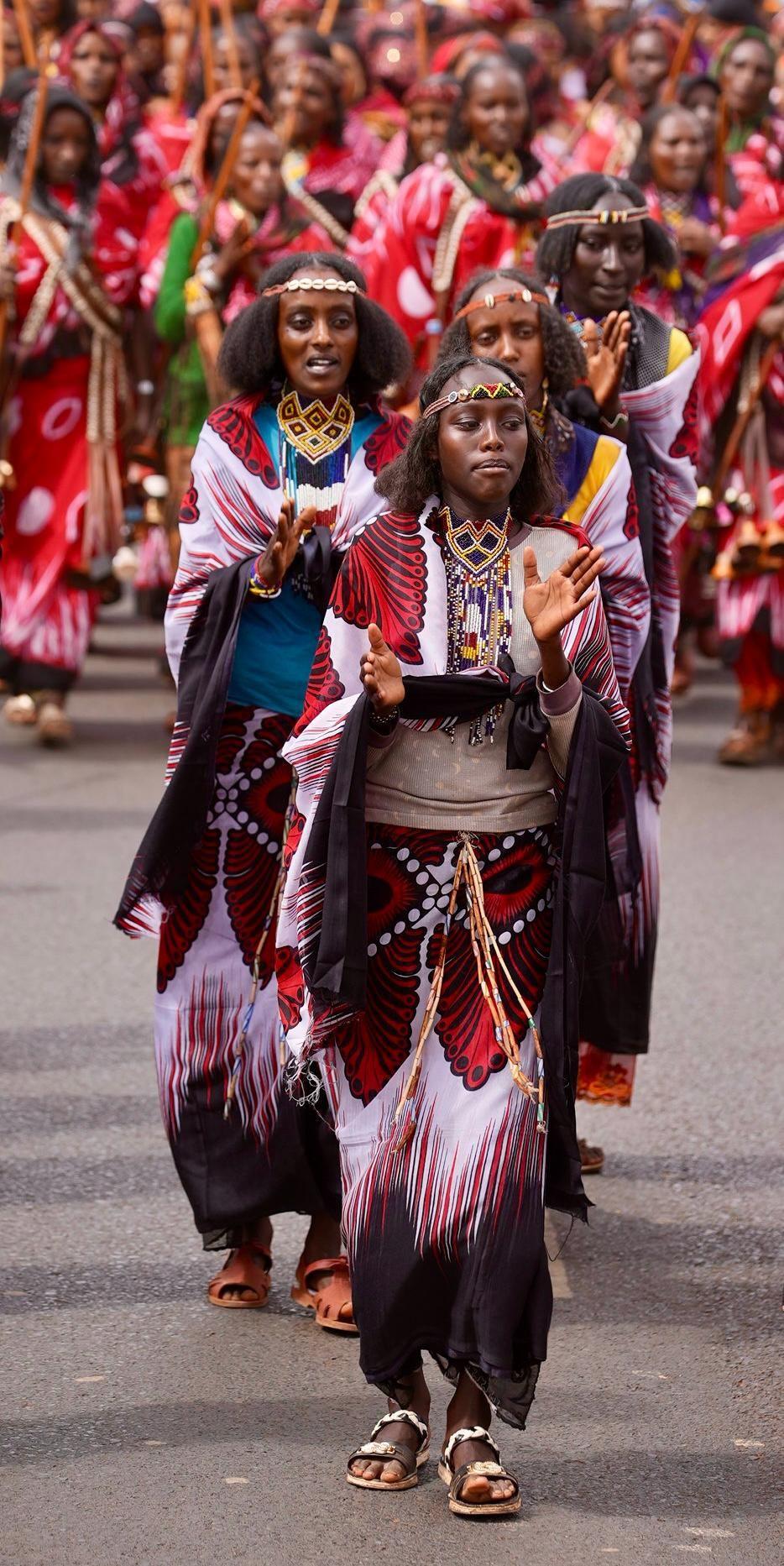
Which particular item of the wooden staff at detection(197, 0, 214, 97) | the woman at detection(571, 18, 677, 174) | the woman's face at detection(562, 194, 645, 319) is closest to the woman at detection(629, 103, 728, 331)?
the woman at detection(571, 18, 677, 174)

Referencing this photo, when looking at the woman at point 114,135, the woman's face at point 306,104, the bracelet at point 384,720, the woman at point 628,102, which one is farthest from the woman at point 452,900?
the woman at point 628,102

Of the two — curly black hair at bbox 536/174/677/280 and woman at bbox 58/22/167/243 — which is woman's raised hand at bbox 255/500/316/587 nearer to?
curly black hair at bbox 536/174/677/280

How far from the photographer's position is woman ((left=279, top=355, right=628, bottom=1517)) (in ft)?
13.1

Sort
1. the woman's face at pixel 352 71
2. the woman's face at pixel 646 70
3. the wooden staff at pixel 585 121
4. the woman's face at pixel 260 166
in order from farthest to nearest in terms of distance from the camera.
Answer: the woman's face at pixel 352 71, the wooden staff at pixel 585 121, the woman's face at pixel 646 70, the woman's face at pixel 260 166

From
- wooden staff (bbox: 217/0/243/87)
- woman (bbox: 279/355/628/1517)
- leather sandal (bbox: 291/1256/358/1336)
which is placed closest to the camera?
woman (bbox: 279/355/628/1517)

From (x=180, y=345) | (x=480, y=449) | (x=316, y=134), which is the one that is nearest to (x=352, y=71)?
(x=316, y=134)

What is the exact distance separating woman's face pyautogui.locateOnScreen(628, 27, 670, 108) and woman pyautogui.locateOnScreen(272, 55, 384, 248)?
66.7 inches

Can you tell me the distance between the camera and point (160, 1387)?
4.41m

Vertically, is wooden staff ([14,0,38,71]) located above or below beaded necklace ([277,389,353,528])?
above

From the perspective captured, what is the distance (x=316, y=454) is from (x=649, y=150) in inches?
232

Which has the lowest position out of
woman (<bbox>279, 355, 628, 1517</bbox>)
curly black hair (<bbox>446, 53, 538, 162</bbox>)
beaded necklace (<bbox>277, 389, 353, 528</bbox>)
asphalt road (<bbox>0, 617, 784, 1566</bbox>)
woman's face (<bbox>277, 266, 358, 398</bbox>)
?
asphalt road (<bbox>0, 617, 784, 1566</bbox>)

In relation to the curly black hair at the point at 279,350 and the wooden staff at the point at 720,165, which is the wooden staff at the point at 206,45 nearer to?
the wooden staff at the point at 720,165

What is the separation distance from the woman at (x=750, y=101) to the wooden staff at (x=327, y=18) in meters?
3.94

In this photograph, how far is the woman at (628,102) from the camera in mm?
12539
